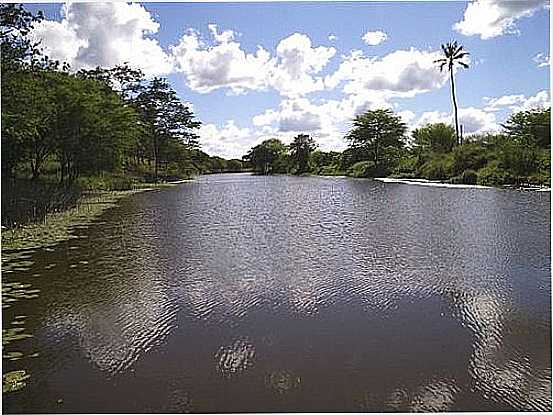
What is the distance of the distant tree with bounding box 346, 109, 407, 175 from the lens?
30469 mm

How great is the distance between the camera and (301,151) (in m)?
32.5

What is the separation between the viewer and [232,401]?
2.88 m

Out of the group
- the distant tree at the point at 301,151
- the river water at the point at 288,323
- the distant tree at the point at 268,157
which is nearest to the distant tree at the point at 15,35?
the river water at the point at 288,323

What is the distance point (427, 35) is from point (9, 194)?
6.27 m

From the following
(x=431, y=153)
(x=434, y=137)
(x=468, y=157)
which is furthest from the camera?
(x=434, y=137)

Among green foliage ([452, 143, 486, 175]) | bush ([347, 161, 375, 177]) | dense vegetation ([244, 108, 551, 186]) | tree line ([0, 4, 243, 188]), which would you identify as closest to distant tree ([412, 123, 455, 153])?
dense vegetation ([244, 108, 551, 186])

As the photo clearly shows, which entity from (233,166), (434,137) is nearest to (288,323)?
(233,166)

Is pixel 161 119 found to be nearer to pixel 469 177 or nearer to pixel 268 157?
pixel 268 157

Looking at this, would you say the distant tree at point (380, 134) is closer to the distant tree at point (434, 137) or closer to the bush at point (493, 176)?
the distant tree at point (434, 137)

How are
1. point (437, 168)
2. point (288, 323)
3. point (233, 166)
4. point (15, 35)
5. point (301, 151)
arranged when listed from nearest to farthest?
point (288, 323) → point (15, 35) → point (437, 168) → point (233, 166) → point (301, 151)

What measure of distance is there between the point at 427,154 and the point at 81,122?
1680 cm

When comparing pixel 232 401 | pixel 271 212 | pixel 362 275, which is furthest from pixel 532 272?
pixel 271 212

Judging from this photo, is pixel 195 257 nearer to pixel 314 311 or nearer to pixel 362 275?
pixel 362 275

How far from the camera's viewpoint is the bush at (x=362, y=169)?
1186 inches
